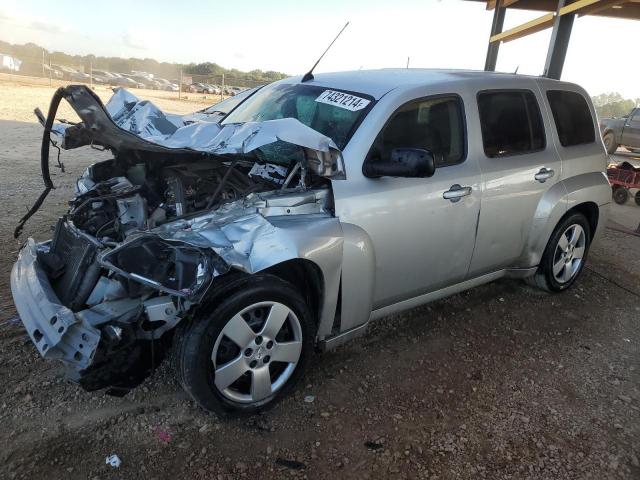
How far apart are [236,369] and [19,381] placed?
52.8 inches

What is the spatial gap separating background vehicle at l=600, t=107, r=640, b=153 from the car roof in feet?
45.9

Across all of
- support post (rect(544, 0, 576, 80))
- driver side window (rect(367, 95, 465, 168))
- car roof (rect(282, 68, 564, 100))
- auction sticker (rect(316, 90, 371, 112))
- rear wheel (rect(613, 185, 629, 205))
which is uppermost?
support post (rect(544, 0, 576, 80))

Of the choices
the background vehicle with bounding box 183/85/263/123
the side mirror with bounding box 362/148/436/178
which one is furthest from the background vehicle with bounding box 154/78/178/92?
the side mirror with bounding box 362/148/436/178

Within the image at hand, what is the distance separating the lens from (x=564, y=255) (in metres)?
4.36

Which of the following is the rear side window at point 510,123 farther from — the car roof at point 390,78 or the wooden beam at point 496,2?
the wooden beam at point 496,2

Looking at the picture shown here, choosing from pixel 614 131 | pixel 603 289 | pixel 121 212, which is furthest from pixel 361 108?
pixel 614 131

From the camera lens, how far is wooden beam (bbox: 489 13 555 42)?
363 inches

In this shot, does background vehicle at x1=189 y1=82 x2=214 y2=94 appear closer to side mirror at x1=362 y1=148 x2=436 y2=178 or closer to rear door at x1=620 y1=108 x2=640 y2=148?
rear door at x1=620 y1=108 x2=640 y2=148

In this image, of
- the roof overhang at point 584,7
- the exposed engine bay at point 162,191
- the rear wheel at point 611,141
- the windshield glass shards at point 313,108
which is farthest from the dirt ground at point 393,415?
the rear wheel at point 611,141

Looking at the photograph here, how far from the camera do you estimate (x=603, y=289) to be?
15.6 feet

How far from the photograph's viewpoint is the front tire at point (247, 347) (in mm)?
2412

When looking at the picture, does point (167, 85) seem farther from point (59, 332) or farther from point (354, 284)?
point (59, 332)

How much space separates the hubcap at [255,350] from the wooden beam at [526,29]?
8942 millimetres

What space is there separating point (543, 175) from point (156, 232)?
2.94 meters
